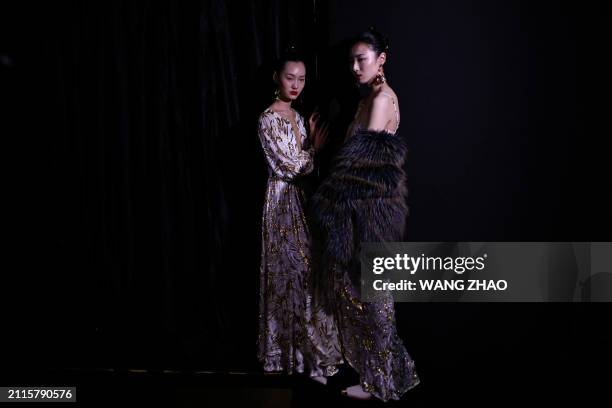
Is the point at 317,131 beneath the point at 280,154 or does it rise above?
above

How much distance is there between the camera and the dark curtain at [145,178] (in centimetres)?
267

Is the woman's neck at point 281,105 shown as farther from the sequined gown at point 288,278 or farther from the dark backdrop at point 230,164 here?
the dark backdrop at point 230,164

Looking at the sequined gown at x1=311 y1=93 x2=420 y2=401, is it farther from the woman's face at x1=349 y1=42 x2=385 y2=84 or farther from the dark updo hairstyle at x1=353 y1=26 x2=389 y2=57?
the dark updo hairstyle at x1=353 y1=26 x2=389 y2=57

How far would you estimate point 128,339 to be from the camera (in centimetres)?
281

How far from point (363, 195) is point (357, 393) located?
0.94 meters

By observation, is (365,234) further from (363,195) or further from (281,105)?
(281,105)

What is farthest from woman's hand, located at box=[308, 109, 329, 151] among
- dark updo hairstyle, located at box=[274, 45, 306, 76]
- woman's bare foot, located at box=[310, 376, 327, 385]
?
woman's bare foot, located at box=[310, 376, 327, 385]

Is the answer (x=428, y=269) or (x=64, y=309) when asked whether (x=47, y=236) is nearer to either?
(x=64, y=309)

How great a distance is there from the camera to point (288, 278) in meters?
2.38

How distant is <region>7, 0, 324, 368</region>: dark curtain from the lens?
8.77 ft

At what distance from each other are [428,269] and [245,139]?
1.27m

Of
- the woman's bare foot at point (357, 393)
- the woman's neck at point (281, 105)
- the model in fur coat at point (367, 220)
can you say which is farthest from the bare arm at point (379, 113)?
the woman's bare foot at point (357, 393)

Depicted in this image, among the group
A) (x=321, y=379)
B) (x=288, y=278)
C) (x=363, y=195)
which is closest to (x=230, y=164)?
(x=288, y=278)

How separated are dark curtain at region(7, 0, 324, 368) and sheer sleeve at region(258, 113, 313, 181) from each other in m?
0.35
